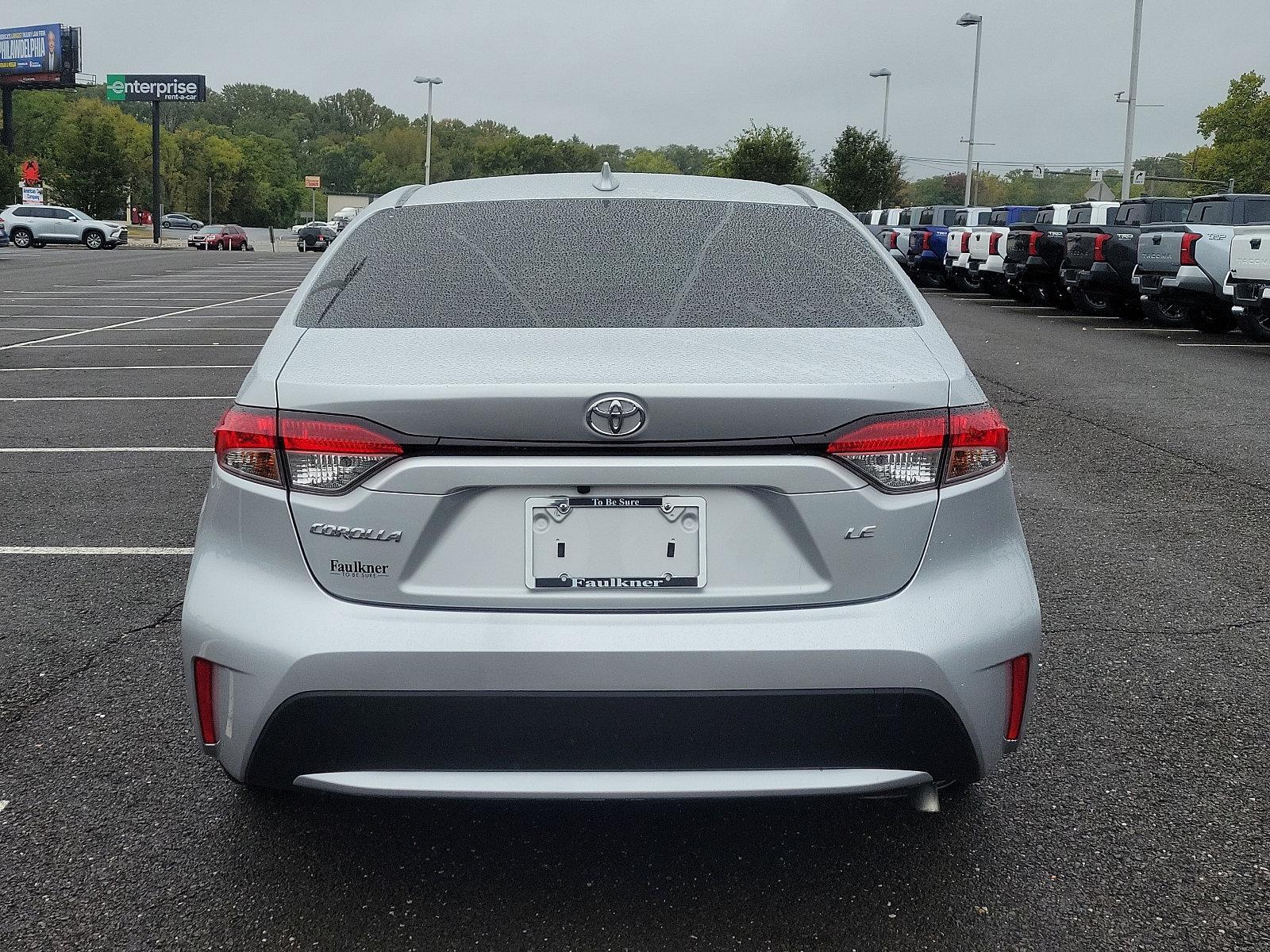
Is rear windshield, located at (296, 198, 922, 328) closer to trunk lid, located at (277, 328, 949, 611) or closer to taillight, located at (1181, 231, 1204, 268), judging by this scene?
trunk lid, located at (277, 328, 949, 611)

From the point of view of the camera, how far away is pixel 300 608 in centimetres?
257

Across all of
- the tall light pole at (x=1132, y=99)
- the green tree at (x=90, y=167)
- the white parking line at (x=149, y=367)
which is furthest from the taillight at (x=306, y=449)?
the green tree at (x=90, y=167)

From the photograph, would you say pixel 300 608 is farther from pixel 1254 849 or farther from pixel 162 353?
pixel 162 353

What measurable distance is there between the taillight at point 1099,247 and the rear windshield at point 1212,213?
117 cm

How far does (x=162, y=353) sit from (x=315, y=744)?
42.3ft

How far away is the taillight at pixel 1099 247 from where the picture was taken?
62.8ft

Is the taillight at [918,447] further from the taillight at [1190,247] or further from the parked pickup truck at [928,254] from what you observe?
the parked pickup truck at [928,254]

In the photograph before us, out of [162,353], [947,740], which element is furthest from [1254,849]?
[162,353]

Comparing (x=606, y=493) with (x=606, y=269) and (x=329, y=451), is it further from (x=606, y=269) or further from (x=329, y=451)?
(x=606, y=269)

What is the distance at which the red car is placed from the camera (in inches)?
2557

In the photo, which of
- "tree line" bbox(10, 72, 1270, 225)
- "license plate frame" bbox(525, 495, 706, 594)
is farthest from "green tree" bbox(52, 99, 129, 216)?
"license plate frame" bbox(525, 495, 706, 594)

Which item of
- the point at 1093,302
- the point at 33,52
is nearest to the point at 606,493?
the point at 1093,302

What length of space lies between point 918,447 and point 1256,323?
15.6 metres

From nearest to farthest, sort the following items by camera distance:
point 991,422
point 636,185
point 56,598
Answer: point 991,422, point 636,185, point 56,598
